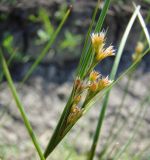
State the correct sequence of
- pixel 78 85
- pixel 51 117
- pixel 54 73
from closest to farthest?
pixel 78 85 → pixel 51 117 → pixel 54 73

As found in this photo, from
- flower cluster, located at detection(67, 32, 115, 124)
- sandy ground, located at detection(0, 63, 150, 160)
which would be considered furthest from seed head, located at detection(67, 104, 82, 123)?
sandy ground, located at detection(0, 63, 150, 160)

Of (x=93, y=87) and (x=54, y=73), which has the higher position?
(x=93, y=87)

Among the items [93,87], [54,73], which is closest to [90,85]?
[93,87]

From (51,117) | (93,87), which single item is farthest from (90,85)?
(51,117)

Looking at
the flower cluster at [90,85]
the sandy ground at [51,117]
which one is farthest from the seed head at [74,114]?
the sandy ground at [51,117]

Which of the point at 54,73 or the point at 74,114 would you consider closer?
the point at 74,114

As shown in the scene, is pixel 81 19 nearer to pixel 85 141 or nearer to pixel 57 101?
pixel 57 101

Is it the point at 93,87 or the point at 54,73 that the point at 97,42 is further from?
the point at 54,73

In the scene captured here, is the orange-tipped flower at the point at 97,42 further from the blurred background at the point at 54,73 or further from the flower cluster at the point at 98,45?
the blurred background at the point at 54,73

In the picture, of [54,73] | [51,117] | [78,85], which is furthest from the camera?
[54,73]
